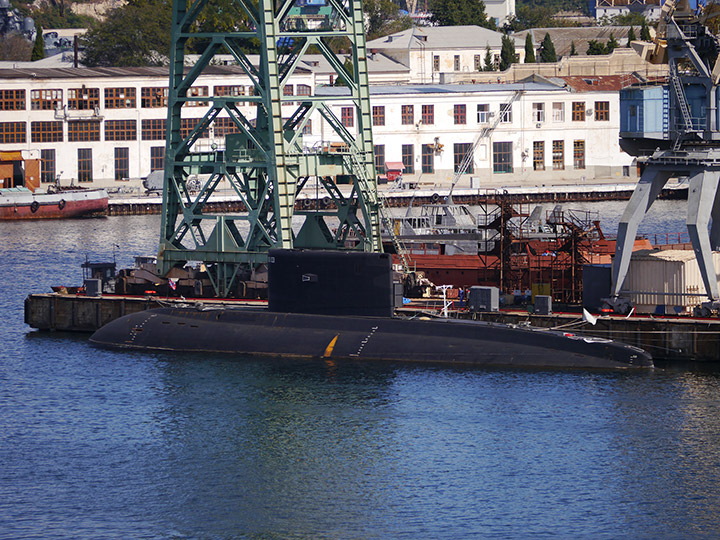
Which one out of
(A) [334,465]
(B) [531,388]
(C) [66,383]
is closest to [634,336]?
(B) [531,388]

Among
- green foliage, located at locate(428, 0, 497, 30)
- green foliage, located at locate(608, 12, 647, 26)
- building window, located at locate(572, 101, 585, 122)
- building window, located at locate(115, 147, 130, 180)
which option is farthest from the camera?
green foliage, located at locate(608, 12, 647, 26)

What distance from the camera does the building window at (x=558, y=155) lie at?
120250 mm

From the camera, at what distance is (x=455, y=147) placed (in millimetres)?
118750

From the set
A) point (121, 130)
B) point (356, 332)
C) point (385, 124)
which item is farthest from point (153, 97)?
point (356, 332)

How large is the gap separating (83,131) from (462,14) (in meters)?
81.5

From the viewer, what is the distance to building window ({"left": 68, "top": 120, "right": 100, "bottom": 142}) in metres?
113

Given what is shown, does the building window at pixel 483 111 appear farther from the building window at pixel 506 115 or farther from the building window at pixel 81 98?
the building window at pixel 81 98

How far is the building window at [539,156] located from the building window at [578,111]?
3656 mm

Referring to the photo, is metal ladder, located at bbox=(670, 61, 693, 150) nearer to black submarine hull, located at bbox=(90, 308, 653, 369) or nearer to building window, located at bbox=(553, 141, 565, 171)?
black submarine hull, located at bbox=(90, 308, 653, 369)

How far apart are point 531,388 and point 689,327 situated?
293 inches

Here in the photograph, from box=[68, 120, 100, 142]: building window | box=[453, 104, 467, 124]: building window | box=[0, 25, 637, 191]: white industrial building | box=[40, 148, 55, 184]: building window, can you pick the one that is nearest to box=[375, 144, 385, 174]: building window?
box=[0, 25, 637, 191]: white industrial building

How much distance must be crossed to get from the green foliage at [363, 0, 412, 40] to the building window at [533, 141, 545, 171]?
6492cm

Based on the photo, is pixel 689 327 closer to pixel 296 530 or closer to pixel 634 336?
pixel 634 336

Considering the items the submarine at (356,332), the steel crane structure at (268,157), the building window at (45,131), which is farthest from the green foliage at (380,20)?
the submarine at (356,332)
